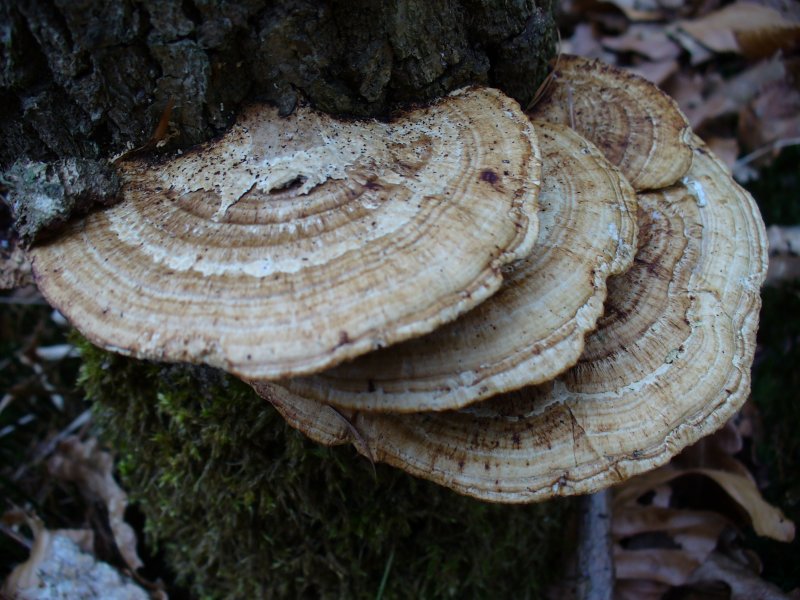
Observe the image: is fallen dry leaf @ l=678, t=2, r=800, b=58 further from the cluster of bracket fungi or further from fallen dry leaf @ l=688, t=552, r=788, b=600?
fallen dry leaf @ l=688, t=552, r=788, b=600

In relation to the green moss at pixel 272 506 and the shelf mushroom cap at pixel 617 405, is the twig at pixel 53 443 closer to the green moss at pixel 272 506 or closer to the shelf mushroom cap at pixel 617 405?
the green moss at pixel 272 506

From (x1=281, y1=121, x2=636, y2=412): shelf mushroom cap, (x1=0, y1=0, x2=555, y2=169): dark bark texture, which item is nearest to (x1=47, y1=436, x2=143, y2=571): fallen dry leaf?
(x1=0, y1=0, x2=555, y2=169): dark bark texture

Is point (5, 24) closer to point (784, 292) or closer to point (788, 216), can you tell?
point (784, 292)

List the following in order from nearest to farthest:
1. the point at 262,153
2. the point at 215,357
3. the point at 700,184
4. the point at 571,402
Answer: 1. the point at 215,357
2. the point at 262,153
3. the point at 571,402
4. the point at 700,184

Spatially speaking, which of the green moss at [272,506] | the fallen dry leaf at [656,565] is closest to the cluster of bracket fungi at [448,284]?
the green moss at [272,506]

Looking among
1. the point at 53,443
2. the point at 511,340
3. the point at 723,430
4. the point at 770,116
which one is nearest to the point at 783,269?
the point at 723,430

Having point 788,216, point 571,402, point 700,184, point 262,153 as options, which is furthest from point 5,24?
point 788,216

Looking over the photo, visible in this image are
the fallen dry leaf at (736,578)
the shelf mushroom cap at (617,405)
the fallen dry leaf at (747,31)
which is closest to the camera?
the shelf mushroom cap at (617,405)
